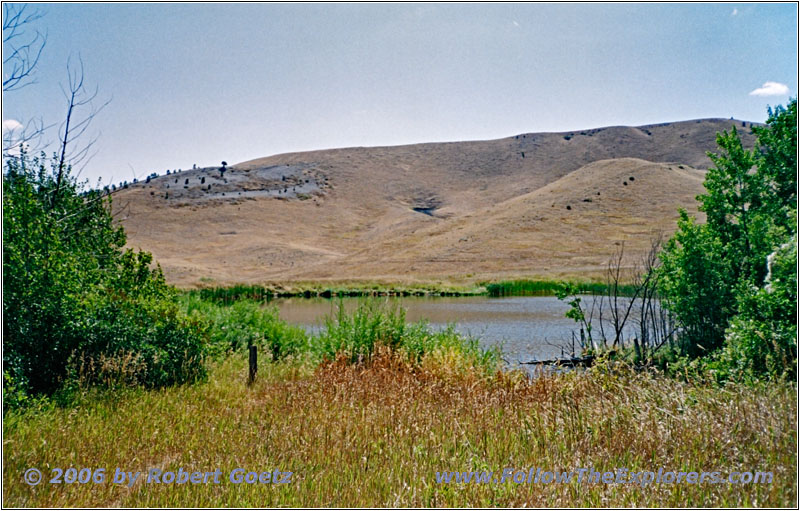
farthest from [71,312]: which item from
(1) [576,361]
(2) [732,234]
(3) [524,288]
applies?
(3) [524,288]

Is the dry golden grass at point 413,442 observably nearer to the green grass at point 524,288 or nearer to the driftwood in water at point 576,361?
the driftwood in water at point 576,361

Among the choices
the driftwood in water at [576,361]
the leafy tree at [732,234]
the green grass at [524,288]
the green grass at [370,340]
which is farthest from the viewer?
the green grass at [524,288]

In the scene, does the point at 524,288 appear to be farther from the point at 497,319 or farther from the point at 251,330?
the point at 251,330

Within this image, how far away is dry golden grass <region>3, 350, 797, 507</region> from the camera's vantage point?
14.1 ft

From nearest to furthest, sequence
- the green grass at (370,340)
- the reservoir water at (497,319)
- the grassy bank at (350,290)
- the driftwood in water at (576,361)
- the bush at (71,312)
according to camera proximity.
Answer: the bush at (71,312)
the green grass at (370,340)
the driftwood in water at (576,361)
the reservoir water at (497,319)
the grassy bank at (350,290)

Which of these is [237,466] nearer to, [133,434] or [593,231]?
[133,434]

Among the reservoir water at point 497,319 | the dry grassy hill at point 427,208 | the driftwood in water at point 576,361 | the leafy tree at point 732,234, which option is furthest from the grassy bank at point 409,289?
the leafy tree at point 732,234

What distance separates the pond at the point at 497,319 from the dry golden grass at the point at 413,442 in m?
4.68

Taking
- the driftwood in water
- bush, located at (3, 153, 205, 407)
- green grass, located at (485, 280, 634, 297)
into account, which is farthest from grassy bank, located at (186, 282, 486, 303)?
bush, located at (3, 153, 205, 407)

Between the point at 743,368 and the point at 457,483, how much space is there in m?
4.97

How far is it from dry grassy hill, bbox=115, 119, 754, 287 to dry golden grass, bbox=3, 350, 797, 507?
42.7 metres

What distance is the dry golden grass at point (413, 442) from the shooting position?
4.31m

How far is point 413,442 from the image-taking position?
18.1 ft

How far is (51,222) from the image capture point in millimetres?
7633
